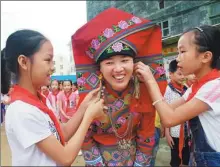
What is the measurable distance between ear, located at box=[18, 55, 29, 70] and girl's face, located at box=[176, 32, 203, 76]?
890 millimetres

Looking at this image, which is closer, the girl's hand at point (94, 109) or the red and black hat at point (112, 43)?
the girl's hand at point (94, 109)

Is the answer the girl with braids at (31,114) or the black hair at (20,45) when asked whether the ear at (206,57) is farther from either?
the black hair at (20,45)

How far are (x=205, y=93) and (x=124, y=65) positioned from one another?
1.60 ft

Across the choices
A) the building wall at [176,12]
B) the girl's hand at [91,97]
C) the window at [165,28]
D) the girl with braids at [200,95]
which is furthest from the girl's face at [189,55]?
the window at [165,28]

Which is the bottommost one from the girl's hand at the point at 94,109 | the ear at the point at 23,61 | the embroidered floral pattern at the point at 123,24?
the girl's hand at the point at 94,109

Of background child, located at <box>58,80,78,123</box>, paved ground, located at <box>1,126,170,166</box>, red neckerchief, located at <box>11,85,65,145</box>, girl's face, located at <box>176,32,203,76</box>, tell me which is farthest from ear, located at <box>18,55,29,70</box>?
background child, located at <box>58,80,78,123</box>

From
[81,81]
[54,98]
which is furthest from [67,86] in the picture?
[81,81]

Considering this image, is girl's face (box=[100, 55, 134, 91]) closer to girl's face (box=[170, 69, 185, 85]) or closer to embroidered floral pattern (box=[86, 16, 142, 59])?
embroidered floral pattern (box=[86, 16, 142, 59])

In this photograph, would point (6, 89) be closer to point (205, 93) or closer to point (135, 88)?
Result: point (135, 88)

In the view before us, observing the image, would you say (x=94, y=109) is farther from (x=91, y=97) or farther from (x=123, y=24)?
(x=123, y=24)

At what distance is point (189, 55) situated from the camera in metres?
1.56

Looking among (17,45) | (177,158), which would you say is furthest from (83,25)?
(177,158)

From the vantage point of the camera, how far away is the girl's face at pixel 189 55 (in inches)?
61.4

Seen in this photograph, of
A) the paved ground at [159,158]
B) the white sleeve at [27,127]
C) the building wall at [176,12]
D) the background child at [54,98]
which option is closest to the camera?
the white sleeve at [27,127]
